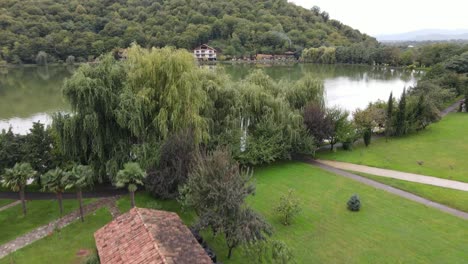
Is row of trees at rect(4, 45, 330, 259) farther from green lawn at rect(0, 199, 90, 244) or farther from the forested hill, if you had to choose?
the forested hill

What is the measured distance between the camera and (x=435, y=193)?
2147cm

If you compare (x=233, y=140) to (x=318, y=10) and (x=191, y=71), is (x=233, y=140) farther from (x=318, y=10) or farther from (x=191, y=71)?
(x=318, y=10)

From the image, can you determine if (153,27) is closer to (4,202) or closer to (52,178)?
(4,202)

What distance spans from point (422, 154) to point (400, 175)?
21.2 ft

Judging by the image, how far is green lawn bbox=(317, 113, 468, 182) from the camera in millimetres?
26094

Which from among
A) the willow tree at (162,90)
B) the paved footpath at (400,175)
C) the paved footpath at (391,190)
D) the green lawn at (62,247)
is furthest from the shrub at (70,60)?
the green lawn at (62,247)

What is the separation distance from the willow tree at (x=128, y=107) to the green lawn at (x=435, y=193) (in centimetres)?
1332

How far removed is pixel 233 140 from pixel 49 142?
37.4 feet

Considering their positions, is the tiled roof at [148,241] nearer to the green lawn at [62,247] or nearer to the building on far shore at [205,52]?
the green lawn at [62,247]

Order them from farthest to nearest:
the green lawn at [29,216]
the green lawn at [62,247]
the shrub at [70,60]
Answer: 1. the shrub at [70,60]
2. the green lawn at [29,216]
3. the green lawn at [62,247]

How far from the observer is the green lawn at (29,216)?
16891 millimetres

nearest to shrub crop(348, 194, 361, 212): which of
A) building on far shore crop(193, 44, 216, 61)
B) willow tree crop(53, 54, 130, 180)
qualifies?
willow tree crop(53, 54, 130, 180)

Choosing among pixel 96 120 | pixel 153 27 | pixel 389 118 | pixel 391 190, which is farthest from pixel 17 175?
pixel 153 27

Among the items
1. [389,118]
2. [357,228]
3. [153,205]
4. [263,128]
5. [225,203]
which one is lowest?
[357,228]
